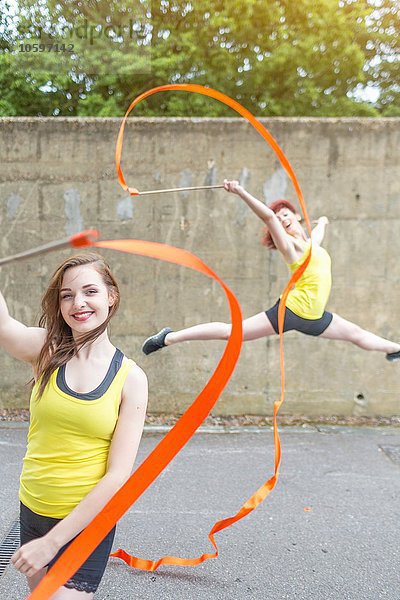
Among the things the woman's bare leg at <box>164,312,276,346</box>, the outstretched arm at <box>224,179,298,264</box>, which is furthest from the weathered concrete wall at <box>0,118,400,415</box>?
the outstretched arm at <box>224,179,298,264</box>

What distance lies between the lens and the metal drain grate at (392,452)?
446 centimetres

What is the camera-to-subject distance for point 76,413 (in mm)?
1604

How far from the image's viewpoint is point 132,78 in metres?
7.99

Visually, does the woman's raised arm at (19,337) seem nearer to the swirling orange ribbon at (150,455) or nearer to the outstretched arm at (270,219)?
the swirling orange ribbon at (150,455)

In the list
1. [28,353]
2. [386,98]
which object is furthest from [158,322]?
[386,98]

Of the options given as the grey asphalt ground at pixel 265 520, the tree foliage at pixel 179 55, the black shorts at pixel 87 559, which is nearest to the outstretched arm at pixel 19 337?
the black shorts at pixel 87 559

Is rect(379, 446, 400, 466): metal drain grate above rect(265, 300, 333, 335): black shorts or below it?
below

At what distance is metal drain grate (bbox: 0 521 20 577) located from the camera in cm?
283

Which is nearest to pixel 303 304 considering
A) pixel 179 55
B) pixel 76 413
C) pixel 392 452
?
pixel 76 413

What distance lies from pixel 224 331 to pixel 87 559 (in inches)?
75.1

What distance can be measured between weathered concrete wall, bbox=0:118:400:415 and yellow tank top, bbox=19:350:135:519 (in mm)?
3593

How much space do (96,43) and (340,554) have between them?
23.6 ft

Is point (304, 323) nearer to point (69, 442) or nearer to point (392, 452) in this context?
point (69, 442)

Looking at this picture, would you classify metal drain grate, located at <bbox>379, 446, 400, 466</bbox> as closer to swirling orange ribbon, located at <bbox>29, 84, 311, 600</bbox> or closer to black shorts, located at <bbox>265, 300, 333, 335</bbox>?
black shorts, located at <bbox>265, 300, 333, 335</bbox>
